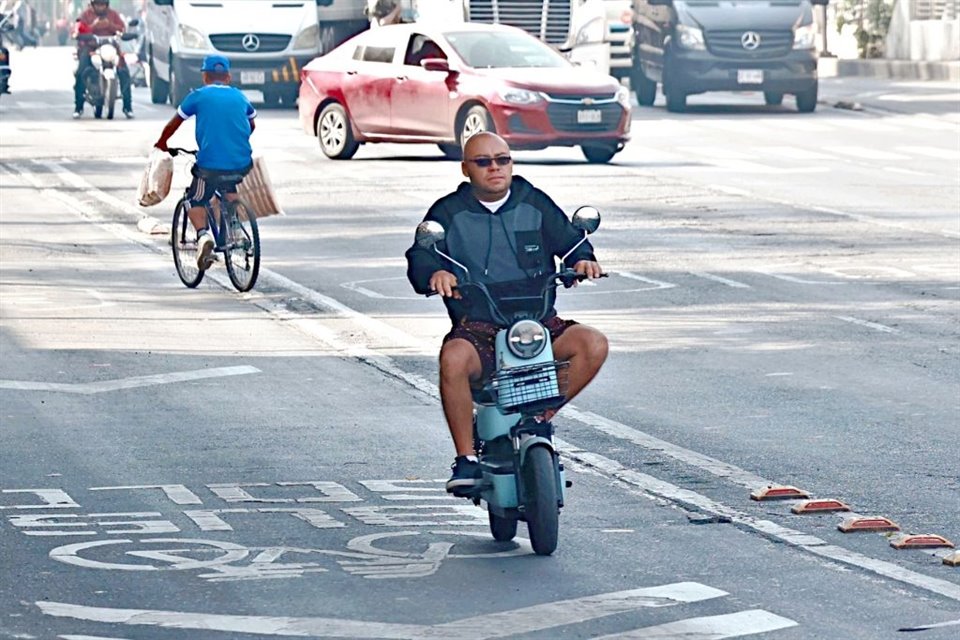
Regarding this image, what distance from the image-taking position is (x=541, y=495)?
327 inches

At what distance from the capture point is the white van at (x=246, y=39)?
37.4 metres

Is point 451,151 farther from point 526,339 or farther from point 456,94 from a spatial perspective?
point 526,339

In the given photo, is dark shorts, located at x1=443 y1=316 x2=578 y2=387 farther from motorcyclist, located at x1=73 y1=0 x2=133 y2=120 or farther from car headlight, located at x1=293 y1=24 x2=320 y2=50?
car headlight, located at x1=293 y1=24 x2=320 y2=50

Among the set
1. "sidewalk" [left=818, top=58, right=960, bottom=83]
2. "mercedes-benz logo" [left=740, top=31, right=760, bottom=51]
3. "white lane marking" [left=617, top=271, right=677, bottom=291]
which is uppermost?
"mercedes-benz logo" [left=740, top=31, right=760, bottom=51]

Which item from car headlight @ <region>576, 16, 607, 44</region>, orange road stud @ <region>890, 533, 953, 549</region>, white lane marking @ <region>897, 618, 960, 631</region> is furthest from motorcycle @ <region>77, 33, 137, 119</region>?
white lane marking @ <region>897, 618, 960, 631</region>

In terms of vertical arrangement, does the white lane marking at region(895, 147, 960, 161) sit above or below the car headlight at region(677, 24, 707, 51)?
below

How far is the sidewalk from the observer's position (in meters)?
45.5

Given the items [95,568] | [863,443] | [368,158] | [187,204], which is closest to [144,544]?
[95,568]

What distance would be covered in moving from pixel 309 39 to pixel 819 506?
2952 cm

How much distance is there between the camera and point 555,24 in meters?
39.3

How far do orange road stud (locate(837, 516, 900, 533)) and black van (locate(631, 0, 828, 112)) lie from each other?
27.6m

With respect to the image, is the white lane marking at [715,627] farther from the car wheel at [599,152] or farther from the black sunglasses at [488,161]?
the car wheel at [599,152]

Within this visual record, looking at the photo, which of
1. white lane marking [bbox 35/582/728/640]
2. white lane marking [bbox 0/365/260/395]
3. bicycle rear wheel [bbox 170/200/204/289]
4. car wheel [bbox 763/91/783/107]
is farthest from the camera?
car wheel [bbox 763/91/783/107]

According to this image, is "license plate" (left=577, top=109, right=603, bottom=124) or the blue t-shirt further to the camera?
"license plate" (left=577, top=109, right=603, bottom=124)
